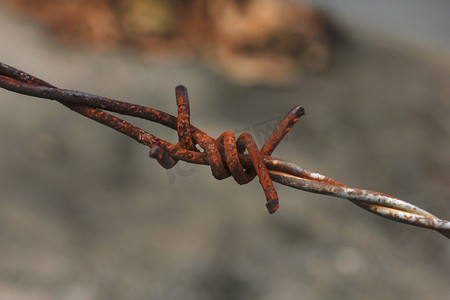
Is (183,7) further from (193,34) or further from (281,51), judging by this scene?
(281,51)

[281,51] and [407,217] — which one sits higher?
[281,51]

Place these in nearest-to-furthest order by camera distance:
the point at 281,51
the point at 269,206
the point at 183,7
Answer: the point at 269,206
the point at 183,7
the point at 281,51

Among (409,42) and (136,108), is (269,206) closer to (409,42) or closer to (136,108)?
(136,108)

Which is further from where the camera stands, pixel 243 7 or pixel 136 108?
pixel 243 7

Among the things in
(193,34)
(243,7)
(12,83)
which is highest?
(243,7)

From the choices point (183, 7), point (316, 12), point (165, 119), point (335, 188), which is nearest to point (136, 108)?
point (165, 119)

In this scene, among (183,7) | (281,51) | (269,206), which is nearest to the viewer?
(269,206)

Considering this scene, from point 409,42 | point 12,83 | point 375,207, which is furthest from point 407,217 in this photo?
point 409,42
